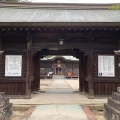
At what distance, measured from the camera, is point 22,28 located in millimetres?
10484

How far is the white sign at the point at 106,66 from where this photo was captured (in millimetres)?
11445

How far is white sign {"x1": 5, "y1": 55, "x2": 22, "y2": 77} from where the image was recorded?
11312 millimetres

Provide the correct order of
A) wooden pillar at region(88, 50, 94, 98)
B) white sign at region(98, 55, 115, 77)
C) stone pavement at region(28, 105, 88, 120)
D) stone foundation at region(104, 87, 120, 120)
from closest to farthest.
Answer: stone foundation at region(104, 87, 120, 120)
stone pavement at region(28, 105, 88, 120)
wooden pillar at region(88, 50, 94, 98)
white sign at region(98, 55, 115, 77)

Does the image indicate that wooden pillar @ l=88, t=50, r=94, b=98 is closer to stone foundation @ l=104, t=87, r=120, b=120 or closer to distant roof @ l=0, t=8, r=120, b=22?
distant roof @ l=0, t=8, r=120, b=22

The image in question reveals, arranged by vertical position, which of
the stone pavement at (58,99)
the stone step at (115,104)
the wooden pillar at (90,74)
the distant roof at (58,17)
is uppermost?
the distant roof at (58,17)

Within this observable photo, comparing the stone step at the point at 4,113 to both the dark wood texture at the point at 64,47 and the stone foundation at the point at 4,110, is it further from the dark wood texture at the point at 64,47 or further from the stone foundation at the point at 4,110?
the dark wood texture at the point at 64,47

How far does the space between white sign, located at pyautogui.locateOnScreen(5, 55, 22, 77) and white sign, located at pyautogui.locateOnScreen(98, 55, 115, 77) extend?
417 cm

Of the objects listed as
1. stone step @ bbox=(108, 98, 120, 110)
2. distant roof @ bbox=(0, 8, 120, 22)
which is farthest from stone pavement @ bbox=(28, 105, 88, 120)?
distant roof @ bbox=(0, 8, 120, 22)

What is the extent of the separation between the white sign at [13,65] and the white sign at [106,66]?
417 cm

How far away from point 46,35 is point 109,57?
3511mm

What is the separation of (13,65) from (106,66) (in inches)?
191

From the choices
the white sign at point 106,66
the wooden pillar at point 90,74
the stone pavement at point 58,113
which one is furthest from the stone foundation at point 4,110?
the white sign at point 106,66

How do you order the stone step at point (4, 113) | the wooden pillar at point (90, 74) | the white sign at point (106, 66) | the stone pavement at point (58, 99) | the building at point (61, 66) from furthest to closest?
the building at point (61, 66) → the white sign at point (106, 66) → the wooden pillar at point (90, 74) → the stone pavement at point (58, 99) → the stone step at point (4, 113)

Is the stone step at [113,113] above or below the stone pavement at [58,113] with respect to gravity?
above
